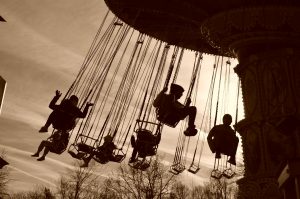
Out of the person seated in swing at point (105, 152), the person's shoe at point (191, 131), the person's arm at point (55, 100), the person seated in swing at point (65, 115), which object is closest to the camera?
the person's arm at point (55, 100)

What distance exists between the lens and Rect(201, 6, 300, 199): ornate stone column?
8445 mm

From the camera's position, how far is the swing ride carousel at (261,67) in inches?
334

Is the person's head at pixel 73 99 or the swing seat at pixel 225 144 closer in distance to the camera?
the swing seat at pixel 225 144

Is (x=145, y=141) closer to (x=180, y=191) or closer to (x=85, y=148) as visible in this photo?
(x=85, y=148)

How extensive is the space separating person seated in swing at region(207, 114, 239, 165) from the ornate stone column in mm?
805

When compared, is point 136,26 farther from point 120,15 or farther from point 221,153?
point 221,153

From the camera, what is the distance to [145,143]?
35.1ft

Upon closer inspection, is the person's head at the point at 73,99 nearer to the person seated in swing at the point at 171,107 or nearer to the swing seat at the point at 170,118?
the person seated in swing at the point at 171,107

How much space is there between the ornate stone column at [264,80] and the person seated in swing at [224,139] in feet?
2.64

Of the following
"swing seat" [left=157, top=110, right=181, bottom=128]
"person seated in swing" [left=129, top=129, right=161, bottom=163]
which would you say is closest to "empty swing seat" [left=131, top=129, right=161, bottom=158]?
"person seated in swing" [left=129, top=129, right=161, bottom=163]

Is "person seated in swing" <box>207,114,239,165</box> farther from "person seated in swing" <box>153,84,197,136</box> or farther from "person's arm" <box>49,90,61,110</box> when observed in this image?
"person's arm" <box>49,90,61,110</box>

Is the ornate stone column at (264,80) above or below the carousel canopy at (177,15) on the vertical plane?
below

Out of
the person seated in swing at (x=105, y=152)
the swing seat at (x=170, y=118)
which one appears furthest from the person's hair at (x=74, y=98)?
the swing seat at (x=170, y=118)

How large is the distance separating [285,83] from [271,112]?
0.70 metres
